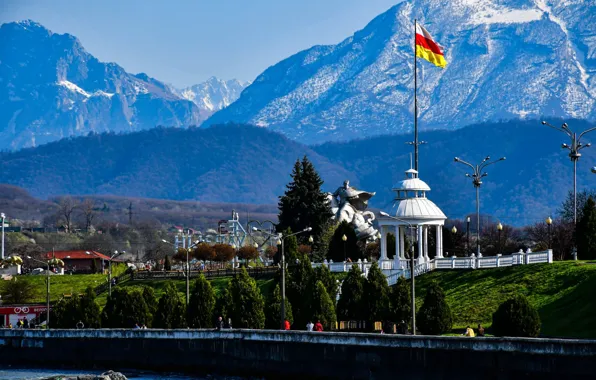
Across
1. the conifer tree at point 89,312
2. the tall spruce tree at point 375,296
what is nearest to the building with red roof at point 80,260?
the conifer tree at point 89,312

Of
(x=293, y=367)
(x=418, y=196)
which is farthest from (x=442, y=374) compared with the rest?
(x=418, y=196)

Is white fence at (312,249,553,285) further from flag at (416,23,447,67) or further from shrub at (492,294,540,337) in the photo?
shrub at (492,294,540,337)

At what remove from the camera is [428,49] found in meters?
121

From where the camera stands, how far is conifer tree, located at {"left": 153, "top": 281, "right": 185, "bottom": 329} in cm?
9519

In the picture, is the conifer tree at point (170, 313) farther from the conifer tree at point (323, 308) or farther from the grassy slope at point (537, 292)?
the grassy slope at point (537, 292)

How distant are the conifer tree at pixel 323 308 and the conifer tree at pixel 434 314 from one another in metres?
7.10

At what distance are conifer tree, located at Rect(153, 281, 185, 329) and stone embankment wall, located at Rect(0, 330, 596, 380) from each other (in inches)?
197

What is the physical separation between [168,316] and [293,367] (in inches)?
816

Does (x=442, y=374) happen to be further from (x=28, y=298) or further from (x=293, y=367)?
(x=28, y=298)

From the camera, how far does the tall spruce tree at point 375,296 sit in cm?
9069

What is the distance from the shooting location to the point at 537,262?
99125 mm

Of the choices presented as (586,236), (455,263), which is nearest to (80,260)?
(455,263)

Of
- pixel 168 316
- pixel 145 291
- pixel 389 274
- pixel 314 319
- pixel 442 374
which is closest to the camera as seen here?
pixel 442 374

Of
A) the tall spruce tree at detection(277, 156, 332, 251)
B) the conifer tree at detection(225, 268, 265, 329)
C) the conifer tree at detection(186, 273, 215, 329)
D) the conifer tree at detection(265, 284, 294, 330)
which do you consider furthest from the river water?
the tall spruce tree at detection(277, 156, 332, 251)
